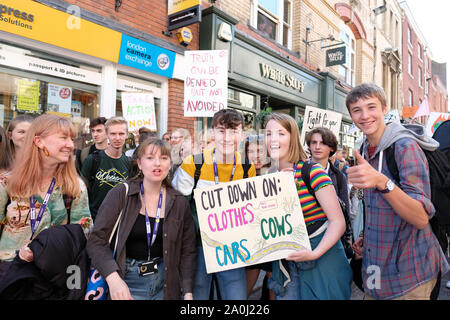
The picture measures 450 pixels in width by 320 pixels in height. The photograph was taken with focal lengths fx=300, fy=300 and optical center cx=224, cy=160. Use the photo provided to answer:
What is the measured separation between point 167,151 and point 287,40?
933 cm

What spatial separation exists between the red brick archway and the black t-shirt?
42.4ft

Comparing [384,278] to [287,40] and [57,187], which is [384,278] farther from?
[287,40]

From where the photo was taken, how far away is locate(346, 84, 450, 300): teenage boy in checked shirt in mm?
1537

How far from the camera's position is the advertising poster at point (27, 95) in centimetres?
440

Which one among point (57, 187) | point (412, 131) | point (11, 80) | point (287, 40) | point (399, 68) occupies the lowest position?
point (57, 187)

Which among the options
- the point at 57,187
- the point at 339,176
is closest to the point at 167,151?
the point at 57,187

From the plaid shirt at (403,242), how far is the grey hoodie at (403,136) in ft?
0.14

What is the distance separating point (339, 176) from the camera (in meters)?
3.36

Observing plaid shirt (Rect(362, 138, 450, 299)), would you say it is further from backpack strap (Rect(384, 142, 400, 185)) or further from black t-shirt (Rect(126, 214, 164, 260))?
black t-shirt (Rect(126, 214, 164, 260))

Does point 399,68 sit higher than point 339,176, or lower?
higher

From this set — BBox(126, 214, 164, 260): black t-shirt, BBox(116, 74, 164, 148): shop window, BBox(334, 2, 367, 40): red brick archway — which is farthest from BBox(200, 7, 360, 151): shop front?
BBox(126, 214, 164, 260): black t-shirt

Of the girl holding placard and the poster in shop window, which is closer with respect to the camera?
the girl holding placard

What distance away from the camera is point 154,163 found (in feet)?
6.75

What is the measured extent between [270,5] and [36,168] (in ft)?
30.0
